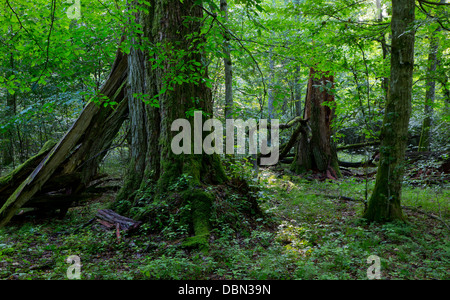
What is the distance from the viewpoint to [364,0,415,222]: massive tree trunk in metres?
5.14

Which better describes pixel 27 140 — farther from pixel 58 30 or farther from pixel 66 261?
pixel 66 261

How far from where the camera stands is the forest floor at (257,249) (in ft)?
11.4

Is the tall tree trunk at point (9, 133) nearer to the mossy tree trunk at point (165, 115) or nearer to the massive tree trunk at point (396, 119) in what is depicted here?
the mossy tree trunk at point (165, 115)

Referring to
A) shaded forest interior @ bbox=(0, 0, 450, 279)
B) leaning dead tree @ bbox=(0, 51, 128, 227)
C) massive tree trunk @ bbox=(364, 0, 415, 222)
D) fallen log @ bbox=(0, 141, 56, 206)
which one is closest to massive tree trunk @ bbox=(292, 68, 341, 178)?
shaded forest interior @ bbox=(0, 0, 450, 279)

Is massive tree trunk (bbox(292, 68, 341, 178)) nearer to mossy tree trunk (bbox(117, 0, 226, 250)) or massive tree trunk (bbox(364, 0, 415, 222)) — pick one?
massive tree trunk (bbox(364, 0, 415, 222))

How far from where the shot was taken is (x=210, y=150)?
6016 mm

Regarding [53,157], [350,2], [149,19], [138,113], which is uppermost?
[350,2]

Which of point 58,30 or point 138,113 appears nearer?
point 58,30

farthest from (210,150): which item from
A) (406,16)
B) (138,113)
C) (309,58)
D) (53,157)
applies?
(406,16)

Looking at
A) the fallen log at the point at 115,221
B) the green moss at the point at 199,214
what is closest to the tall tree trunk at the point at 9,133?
the fallen log at the point at 115,221

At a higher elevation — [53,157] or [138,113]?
[138,113]

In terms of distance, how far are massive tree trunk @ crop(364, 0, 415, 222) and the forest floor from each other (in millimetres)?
464
